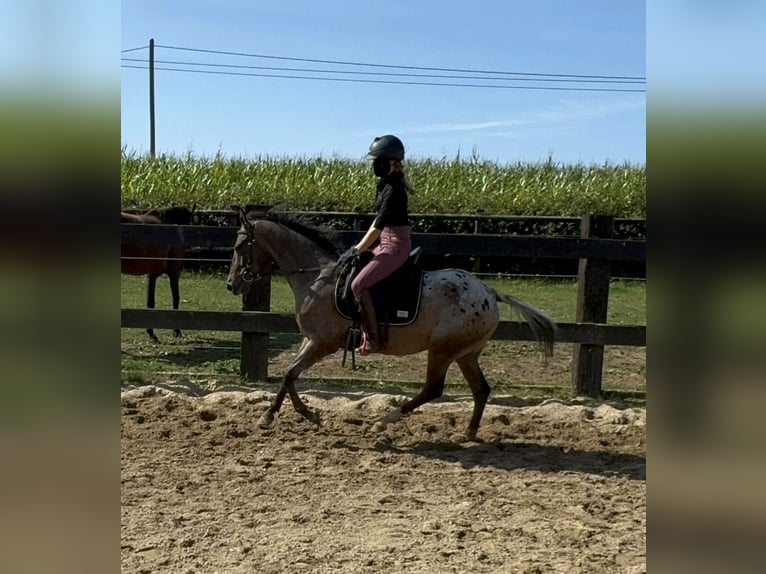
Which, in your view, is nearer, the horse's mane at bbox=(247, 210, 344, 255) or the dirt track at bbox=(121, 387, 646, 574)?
the dirt track at bbox=(121, 387, 646, 574)

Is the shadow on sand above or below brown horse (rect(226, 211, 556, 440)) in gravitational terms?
below

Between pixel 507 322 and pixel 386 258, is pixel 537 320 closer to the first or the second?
pixel 507 322

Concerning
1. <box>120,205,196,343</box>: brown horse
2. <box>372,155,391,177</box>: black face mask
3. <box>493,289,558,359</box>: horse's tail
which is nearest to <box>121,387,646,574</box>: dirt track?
<box>493,289,558,359</box>: horse's tail

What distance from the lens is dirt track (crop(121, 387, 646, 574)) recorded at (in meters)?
3.40

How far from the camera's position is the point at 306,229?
6062 mm

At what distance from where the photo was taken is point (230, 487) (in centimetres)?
435

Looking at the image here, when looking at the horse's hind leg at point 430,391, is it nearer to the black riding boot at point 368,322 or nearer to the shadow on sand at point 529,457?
the shadow on sand at point 529,457

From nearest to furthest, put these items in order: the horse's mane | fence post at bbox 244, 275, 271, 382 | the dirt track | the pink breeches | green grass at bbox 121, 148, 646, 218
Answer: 1. the dirt track
2. the pink breeches
3. the horse's mane
4. fence post at bbox 244, 275, 271, 382
5. green grass at bbox 121, 148, 646, 218

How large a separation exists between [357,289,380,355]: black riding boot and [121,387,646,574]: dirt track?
729 millimetres

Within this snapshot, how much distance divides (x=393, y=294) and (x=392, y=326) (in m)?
0.25

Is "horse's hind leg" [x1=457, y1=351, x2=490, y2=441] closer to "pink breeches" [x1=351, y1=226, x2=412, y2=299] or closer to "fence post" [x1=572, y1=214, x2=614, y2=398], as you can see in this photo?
"pink breeches" [x1=351, y1=226, x2=412, y2=299]

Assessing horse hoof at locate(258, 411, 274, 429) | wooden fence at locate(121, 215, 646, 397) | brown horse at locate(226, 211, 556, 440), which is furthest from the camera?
wooden fence at locate(121, 215, 646, 397)
